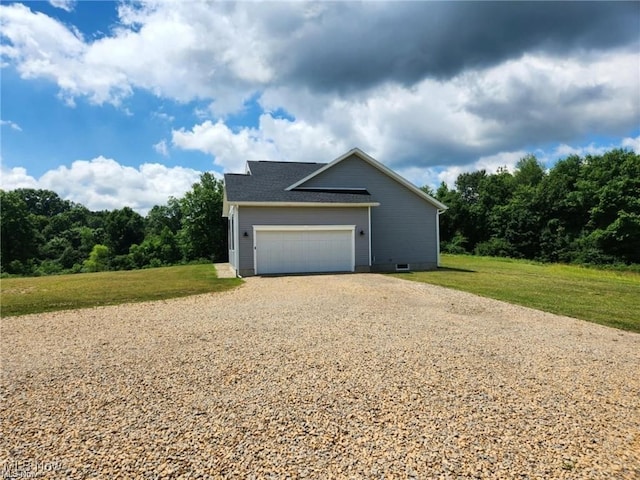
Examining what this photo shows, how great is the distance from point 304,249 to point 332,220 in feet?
5.89

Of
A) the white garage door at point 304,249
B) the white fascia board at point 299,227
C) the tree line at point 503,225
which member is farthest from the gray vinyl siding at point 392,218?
the tree line at point 503,225

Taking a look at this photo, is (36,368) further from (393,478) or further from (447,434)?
(447,434)

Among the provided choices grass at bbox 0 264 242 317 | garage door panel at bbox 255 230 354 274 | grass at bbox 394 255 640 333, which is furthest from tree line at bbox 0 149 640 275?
grass at bbox 394 255 640 333

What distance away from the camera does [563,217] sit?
3647cm

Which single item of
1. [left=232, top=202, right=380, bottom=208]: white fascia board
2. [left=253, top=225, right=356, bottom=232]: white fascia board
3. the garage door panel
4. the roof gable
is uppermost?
the roof gable

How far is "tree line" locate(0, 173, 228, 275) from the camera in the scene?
32125 mm

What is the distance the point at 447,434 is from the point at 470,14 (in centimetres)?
1147

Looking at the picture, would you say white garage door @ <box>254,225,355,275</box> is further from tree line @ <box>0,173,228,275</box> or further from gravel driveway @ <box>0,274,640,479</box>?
tree line @ <box>0,173,228,275</box>

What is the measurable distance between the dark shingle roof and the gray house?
42 mm

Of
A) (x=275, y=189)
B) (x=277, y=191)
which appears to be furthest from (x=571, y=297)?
(x=275, y=189)

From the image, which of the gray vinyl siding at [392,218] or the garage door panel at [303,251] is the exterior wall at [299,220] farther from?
the gray vinyl siding at [392,218]

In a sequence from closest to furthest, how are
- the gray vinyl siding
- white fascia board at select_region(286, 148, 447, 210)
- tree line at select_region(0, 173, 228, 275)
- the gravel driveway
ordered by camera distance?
the gravel driveway → white fascia board at select_region(286, 148, 447, 210) → the gray vinyl siding → tree line at select_region(0, 173, 228, 275)

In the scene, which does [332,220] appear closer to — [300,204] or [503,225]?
[300,204]

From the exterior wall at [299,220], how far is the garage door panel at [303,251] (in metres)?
0.35
